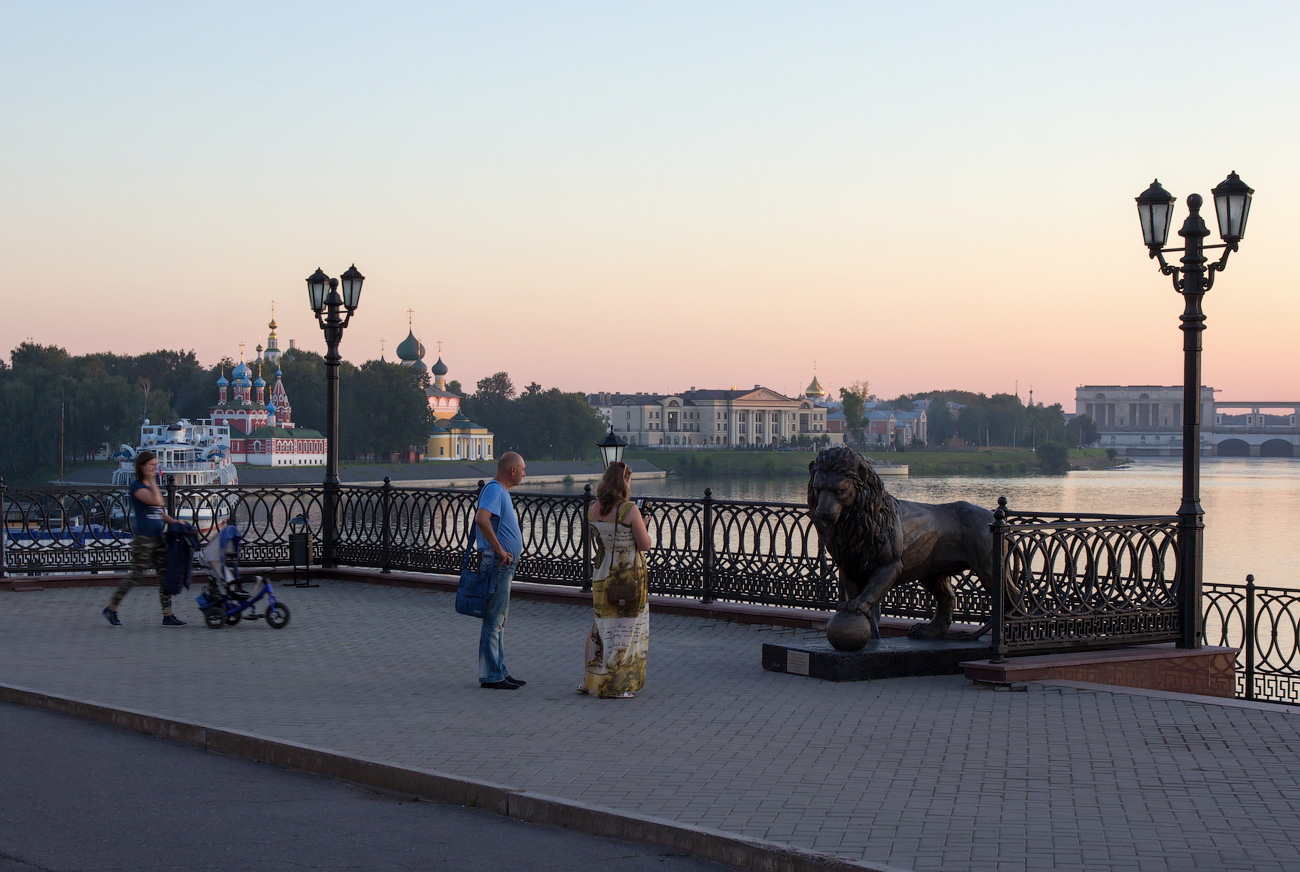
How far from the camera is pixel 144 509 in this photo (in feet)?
38.9

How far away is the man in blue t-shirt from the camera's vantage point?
8.29 m

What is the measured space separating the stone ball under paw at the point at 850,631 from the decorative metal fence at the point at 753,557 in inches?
36.0

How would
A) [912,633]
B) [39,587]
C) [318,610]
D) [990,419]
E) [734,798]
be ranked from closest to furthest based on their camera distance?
[734,798]
[912,633]
[318,610]
[39,587]
[990,419]

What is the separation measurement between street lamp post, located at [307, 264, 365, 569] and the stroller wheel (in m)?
4.25

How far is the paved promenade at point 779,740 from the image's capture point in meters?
5.11

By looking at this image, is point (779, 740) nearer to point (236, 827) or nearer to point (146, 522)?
point (236, 827)

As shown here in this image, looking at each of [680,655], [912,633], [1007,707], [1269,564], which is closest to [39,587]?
[680,655]

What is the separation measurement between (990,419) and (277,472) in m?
109

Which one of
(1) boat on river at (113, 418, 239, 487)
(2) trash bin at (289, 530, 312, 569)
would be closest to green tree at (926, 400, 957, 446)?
(1) boat on river at (113, 418, 239, 487)

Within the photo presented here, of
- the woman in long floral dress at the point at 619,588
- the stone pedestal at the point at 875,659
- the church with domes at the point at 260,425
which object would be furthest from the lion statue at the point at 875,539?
the church with domes at the point at 260,425

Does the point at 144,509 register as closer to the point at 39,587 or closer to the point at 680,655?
the point at 39,587

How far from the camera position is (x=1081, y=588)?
9.50 metres

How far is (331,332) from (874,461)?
339 feet

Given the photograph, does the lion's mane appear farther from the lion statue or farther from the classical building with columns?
the classical building with columns
